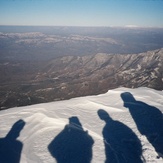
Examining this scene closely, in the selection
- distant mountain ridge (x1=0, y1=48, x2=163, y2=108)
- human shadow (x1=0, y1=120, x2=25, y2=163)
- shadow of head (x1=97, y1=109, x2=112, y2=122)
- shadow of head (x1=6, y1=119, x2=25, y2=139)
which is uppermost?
shadow of head (x1=97, y1=109, x2=112, y2=122)

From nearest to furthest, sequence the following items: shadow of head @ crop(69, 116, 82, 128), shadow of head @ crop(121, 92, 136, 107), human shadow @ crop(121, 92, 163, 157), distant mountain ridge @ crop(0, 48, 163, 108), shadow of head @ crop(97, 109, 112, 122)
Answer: human shadow @ crop(121, 92, 163, 157)
shadow of head @ crop(69, 116, 82, 128)
shadow of head @ crop(97, 109, 112, 122)
shadow of head @ crop(121, 92, 136, 107)
distant mountain ridge @ crop(0, 48, 163, 108)

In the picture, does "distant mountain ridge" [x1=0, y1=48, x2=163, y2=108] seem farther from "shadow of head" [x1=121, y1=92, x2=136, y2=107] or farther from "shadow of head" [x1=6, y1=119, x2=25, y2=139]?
"shadow of head" [x1=6, y1=119, x2=25, y2=139]

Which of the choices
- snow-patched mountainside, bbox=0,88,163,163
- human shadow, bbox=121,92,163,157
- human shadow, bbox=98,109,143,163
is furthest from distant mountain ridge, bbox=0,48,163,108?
human shadow, bbox=98,109,143,163

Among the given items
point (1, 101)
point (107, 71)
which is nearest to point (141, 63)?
point (107, 71)

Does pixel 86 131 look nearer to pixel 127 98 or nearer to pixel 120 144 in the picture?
pixel 120 144

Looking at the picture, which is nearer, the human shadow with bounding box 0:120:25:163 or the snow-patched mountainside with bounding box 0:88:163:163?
the human shadow with bounding box 0:120:25:163

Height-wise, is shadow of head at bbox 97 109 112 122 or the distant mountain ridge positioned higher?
shadow of head at bbox 97 109 112 122

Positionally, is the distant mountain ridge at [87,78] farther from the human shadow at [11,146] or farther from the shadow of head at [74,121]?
the human shadow at [11,146]

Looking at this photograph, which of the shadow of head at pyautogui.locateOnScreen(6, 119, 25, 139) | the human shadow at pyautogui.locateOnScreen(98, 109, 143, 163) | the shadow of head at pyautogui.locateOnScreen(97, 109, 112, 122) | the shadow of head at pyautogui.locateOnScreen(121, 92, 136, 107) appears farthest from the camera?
the shadow of head at pyautogui.locateOnScreen(121, 92, 136, 107)
